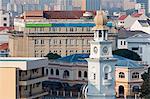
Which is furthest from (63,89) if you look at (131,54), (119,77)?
(131,54)

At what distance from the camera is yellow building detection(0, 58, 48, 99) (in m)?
40.5

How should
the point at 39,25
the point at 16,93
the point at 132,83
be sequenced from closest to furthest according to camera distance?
the point at 16,93, the point at 132,83, the point at 39,25

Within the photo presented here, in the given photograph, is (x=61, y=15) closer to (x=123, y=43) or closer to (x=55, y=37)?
(x=55, y=37)

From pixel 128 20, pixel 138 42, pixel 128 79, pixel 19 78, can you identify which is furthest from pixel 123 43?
pixel 19 78

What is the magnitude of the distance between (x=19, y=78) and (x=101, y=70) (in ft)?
14.7

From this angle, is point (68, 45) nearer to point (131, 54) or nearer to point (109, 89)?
point (131, 54)

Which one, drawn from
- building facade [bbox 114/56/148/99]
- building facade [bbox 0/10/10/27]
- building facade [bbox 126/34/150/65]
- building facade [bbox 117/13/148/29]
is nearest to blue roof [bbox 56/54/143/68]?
building facade [bbox 114/56/148/99]

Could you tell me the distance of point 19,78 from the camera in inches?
1617

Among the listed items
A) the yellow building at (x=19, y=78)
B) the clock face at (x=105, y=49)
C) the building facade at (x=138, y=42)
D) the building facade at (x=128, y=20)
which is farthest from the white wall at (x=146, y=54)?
the building facade at (x=128, y=20)

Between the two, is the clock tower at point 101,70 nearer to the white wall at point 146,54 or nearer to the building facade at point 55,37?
the white wall at point 146,54

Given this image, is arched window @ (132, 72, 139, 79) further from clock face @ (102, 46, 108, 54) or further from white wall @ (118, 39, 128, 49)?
white wall @ (118, 39, 128, 49)

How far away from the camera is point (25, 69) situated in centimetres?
4119

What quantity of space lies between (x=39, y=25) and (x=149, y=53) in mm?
13393

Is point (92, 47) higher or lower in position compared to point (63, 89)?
higher
